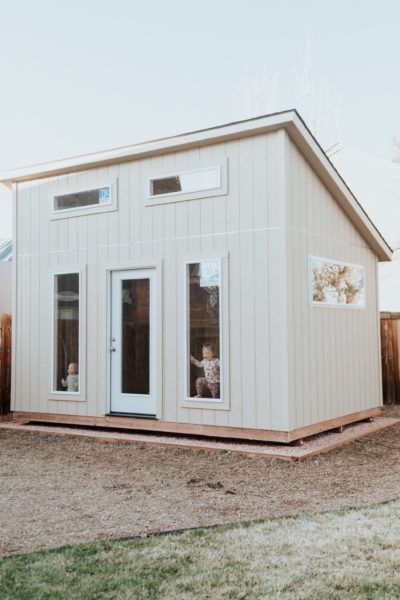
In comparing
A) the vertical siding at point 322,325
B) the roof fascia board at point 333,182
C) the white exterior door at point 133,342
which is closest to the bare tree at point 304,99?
the roof fascia board at point 333,182

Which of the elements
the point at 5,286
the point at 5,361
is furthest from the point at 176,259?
the point at 5,286

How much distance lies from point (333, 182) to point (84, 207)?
Answer: 11.2 feet

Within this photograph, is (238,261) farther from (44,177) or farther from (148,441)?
(44,177)

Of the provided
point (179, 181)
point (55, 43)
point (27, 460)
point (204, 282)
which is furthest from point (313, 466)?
point (55, 43)

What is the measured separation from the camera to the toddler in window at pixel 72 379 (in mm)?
8594

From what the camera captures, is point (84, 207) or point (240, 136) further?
point (84, 207)

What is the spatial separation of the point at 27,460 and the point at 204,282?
2.90 m

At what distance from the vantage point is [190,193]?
7891 millimetres

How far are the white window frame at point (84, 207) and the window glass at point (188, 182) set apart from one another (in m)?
0.60

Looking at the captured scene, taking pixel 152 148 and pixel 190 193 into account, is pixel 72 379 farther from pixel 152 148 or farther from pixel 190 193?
pixel 152 148

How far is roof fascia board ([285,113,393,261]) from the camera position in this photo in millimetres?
7418

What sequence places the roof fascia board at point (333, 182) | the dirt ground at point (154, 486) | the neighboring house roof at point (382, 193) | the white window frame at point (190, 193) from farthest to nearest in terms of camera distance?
1. the neighboring house roof at point (382, 193)
2. the white window frame at point (190, 193)
3. the roof fascia board at point (333, 182)
4. the dirt ground at point (154, 486)

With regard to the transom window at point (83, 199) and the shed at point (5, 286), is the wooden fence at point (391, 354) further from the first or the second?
the shed at point (5, 286)

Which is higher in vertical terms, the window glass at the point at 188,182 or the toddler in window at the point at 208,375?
the window glass at the point at 188,182
